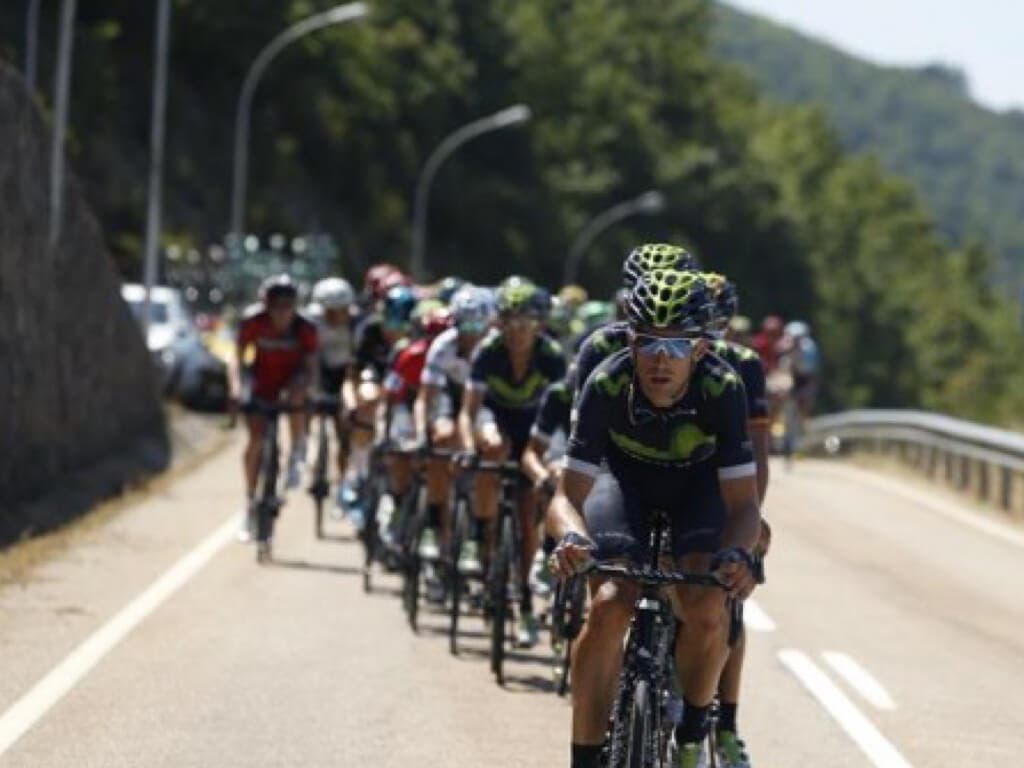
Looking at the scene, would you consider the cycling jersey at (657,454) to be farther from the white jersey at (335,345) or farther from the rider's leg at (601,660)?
the white jersey at (335,345)

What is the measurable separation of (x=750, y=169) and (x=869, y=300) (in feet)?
54.6

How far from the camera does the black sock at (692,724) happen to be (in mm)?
7973

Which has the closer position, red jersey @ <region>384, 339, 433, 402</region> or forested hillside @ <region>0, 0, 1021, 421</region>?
red jersey @ <region>384, 339, 433, 402</region>

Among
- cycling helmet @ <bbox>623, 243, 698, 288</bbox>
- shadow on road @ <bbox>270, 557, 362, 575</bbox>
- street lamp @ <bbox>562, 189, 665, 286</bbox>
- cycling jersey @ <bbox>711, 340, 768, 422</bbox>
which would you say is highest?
cycling helmet @ <bbox>623, 243, 698, 288</bbox>

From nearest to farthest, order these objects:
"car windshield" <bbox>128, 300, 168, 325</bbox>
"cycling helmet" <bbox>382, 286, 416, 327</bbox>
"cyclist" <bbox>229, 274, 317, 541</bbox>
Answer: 1. "cycling helmet" <bbox>382, 286, 416, 327</bbox>
2. "cyclist" <bbox>229, 274, 317, 541</bbox>
3. "car windshield" <bbox>128, 300, 168, 325</bbox>

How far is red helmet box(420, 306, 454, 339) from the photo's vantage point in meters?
15.3

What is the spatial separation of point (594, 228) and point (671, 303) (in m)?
94.1

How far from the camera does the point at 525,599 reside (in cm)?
1312

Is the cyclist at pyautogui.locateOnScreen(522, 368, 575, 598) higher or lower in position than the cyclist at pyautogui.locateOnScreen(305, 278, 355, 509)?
higher

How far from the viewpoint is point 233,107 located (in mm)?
75750

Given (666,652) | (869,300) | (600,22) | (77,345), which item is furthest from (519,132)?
(666,652)

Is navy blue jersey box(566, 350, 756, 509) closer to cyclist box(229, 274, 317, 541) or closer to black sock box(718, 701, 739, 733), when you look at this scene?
black sock box(718, 701, 739, 733)

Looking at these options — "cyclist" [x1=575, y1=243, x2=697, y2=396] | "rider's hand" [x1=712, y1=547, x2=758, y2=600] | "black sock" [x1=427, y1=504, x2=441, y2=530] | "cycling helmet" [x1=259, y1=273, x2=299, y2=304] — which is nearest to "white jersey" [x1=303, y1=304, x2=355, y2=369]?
"cycling helmet" [x1=259, y1=273, x2=299, y2=304]

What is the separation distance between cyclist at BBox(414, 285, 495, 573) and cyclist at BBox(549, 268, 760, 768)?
6066 millimetres
